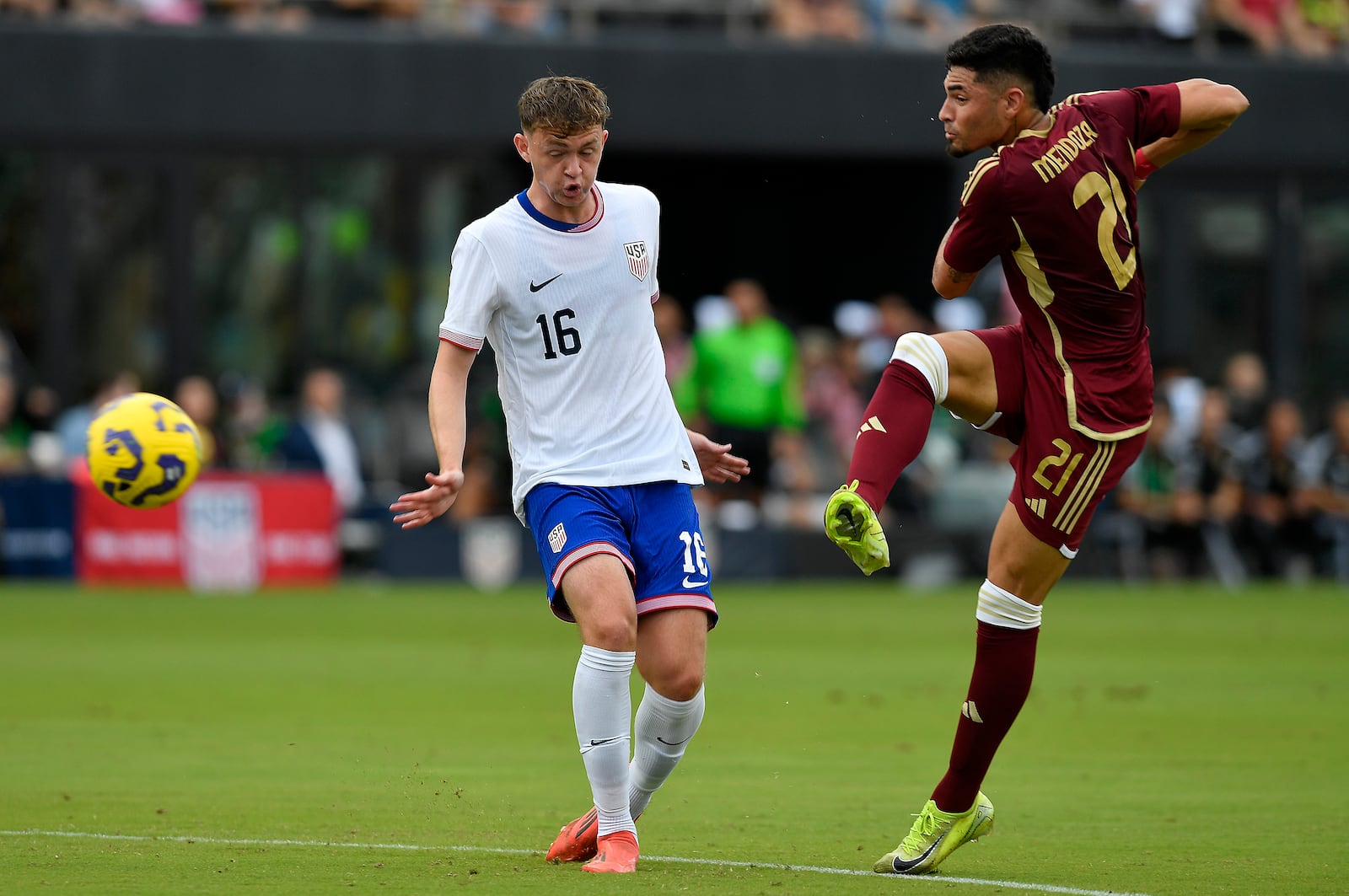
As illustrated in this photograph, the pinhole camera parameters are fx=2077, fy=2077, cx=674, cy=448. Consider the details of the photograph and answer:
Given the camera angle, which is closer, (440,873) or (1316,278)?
(440,873)

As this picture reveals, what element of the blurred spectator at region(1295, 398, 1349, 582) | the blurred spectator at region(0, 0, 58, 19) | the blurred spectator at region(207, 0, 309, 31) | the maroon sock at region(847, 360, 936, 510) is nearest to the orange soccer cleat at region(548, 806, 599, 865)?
the maroon sock at region(847, 360, 936, 510)

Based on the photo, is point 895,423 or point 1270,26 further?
point 1270,26

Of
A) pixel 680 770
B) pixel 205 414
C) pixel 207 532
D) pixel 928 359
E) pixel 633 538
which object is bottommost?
pixel 207 532

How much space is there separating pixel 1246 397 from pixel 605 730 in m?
18.7

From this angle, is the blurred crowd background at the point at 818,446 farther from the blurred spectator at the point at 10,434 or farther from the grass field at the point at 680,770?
the grass field at the point at 680,770

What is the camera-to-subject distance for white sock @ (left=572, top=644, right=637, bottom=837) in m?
6.57

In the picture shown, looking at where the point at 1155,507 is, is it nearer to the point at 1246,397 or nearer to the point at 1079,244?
the point at 1246,397

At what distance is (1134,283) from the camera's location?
675cm

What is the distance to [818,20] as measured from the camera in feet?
83.4

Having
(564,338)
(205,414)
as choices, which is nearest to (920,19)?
(205,414)

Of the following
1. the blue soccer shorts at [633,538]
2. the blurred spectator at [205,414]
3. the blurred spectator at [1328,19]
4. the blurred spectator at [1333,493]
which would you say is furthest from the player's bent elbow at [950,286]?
the blurred spectator at [1328,19]

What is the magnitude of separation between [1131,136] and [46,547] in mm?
15429

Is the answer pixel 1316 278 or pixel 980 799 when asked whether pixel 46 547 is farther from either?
pixel 1316 278

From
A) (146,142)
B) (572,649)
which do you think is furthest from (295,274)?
(572,649)
